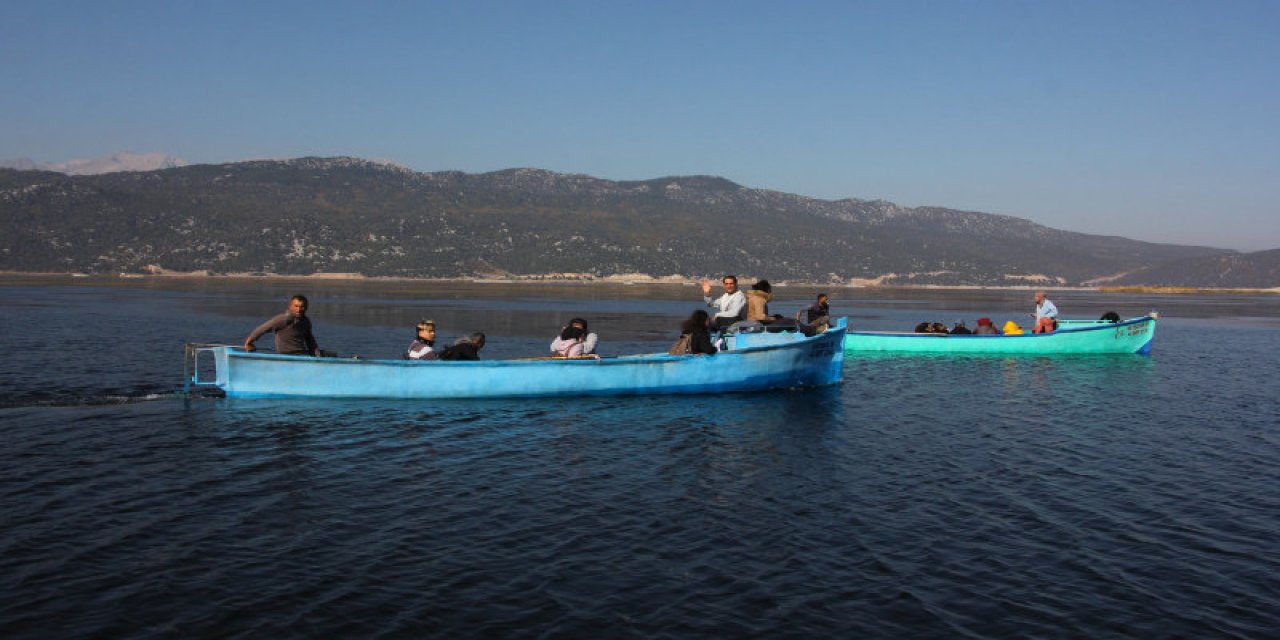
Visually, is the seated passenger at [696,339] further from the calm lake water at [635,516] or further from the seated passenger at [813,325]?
the seated passenger at [813,325]

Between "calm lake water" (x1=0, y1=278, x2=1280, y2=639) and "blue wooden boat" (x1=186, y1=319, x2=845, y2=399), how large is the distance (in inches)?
21.1

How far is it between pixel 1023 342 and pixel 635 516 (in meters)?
30.5

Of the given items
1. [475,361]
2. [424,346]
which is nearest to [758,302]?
[475,361]

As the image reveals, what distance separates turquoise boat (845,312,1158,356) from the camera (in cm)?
3788

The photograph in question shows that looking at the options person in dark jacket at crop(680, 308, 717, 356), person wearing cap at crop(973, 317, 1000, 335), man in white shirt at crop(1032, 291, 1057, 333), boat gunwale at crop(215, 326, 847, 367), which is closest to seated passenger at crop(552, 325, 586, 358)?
boat gunwale at crop(215, 326, 847, 367)

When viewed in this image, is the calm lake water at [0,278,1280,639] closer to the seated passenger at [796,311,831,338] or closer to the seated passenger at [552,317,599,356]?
the seated passenger at [552,317,599,356]

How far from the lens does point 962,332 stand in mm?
38781

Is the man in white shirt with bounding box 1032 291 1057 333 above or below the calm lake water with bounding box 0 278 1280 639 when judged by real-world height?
above

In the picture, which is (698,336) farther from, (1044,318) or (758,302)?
(1044,318)

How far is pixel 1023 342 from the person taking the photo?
3834 cm

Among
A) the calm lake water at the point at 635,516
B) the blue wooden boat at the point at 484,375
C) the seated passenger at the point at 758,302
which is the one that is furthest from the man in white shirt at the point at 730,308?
the calm lake water at the point at 635,516

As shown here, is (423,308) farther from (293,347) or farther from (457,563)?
(457,563)

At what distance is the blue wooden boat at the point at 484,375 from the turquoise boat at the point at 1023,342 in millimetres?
14151

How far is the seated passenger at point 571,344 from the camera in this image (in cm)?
2433
